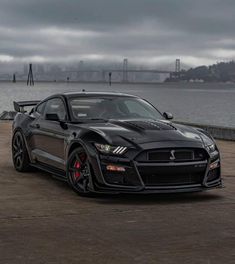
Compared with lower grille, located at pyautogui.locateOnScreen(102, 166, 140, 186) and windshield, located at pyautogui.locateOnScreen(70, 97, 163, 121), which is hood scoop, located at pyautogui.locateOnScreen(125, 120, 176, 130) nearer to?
windshield, located at pyautogui.locateOnScreen(70, 97, 163, 121)

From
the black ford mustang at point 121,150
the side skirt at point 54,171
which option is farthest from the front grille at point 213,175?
the side skirt at point 54,171

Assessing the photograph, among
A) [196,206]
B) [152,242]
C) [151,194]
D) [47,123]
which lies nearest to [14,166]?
[47,123]

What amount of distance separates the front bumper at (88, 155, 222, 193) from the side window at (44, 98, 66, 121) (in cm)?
158

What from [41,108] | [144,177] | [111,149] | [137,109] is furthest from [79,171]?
[41,108]

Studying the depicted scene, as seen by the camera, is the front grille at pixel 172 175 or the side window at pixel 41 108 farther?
the side window at pixel 41 108

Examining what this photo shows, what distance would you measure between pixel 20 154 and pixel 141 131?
3000 millimetres

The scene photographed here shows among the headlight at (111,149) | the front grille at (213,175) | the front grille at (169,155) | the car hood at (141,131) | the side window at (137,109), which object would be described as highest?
the side window at (137,109)

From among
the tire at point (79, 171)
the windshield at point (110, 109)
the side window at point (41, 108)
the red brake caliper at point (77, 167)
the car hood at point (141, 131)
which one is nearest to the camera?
the car hood at point (141, 131)

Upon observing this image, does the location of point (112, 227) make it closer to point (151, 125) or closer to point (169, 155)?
point (169, 155)

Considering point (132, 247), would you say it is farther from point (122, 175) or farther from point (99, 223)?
point (122, 175)

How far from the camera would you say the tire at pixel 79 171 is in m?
7.53

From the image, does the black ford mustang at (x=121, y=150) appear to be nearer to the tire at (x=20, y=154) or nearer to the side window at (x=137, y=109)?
the side window at (x=137, y=109)

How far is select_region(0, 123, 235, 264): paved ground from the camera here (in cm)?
505

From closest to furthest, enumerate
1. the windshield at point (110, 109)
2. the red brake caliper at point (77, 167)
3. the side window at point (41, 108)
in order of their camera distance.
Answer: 1. the red brake caliper at point (77, 167)
2. the windshield at point (110, 109)
3. the side window at point (41, 108)
